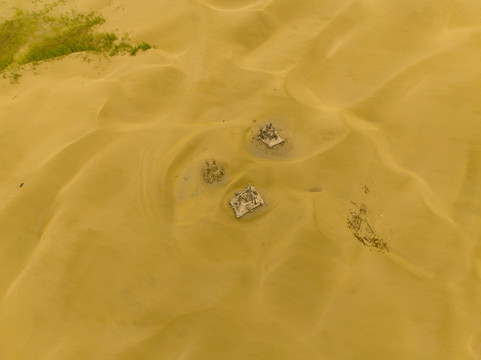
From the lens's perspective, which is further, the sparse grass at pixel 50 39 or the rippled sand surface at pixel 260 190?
the sparse grass at pixel 50 39

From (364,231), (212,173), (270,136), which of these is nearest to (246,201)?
(212,173)

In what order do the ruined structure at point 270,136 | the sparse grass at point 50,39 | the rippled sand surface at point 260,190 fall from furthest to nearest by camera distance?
1. the sparse grass at point 50,39
2. the ruined structure at point 270,136
3. the rippled sand surface at point 260,190

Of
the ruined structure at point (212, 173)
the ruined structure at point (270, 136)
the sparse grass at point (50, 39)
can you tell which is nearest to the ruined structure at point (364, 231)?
the ruined structure at point (270, 136)

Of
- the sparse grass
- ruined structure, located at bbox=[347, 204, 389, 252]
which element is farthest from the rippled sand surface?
the sparse grass

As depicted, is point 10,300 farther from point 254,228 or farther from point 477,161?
point 477,161

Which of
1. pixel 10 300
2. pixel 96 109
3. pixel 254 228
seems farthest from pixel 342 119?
pixel 10 300

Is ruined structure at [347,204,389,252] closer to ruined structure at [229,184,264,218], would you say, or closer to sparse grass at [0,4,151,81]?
ruined structure at [229,184,264,218]

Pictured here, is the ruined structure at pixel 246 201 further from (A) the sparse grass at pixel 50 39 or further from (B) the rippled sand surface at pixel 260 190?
(A) the sparse grass at pixel 50 39
